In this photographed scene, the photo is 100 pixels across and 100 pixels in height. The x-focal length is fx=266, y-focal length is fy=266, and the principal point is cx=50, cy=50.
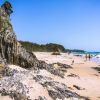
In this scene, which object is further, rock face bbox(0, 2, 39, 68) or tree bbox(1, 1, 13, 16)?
tree bbox(1, 1, 13, 16)

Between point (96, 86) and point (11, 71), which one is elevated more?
point (11, 71)

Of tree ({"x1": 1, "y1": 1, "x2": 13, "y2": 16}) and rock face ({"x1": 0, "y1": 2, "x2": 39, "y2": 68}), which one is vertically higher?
tree ({"x1": 1, "y1": 1, "x2": 13, "y2": 16})

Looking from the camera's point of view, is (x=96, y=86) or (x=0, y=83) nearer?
(x=0, y=83)

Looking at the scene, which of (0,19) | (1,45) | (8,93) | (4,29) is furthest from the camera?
(0,19)

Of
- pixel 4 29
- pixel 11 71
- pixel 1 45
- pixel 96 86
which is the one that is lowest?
pixel 96 86

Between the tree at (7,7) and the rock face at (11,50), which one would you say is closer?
the rock face at (11,50)

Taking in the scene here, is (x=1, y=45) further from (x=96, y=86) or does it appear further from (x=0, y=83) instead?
(x=96, y=86)

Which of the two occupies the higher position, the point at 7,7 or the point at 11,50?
the point at 7,7

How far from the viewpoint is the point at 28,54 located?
2569 centimetres

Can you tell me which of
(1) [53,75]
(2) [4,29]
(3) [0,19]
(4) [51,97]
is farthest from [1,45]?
(4) [51,97]

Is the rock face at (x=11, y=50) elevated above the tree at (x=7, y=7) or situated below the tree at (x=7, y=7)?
below

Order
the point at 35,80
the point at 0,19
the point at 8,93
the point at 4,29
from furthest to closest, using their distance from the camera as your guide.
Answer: the point at 0,19, the point at 4,29, the point at 35,80, the point at 8,93

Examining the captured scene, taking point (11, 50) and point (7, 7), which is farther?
point (7, 7)

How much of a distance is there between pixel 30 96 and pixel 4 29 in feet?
32.7
